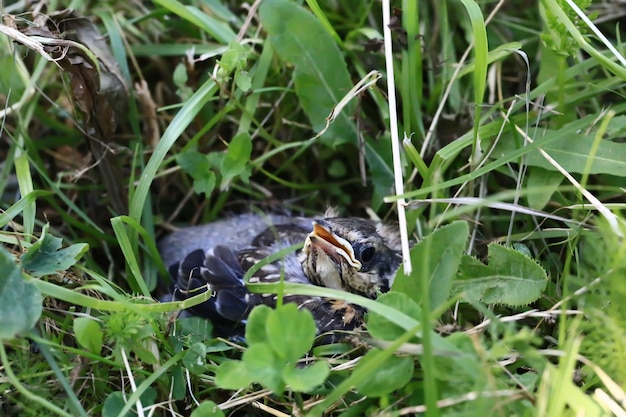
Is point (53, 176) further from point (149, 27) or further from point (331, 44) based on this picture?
point (331, 44)

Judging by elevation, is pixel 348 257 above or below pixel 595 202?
below

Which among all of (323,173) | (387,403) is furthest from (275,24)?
(387,403)

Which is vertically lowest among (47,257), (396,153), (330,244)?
(330,244)

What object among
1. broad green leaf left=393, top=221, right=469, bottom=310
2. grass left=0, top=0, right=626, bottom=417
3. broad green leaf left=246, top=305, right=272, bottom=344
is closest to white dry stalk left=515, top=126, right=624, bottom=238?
grass left=0, top=0, right=626, bottom=417

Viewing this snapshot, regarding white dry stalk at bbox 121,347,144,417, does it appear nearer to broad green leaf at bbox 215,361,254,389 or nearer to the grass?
the grass

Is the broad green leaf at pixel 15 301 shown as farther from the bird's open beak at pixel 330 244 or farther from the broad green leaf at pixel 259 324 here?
the bird's open beak at pixel 330 244

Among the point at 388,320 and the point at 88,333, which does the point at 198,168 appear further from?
the point at 388,320

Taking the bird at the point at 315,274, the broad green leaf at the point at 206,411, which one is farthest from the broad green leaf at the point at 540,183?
the broad green leaf at the point at 206,411

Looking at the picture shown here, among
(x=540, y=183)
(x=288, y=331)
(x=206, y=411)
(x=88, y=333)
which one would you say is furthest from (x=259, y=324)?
(x=540, y=183)
